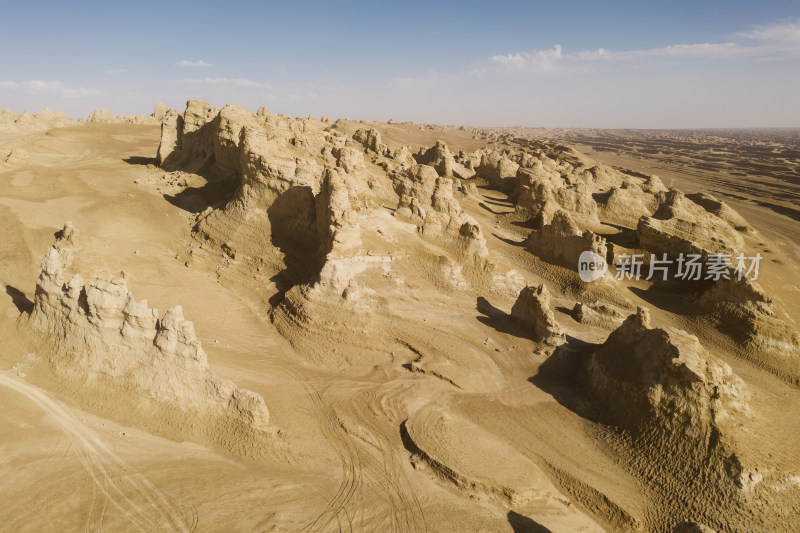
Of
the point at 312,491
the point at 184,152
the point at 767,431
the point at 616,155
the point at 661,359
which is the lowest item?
the point at 312,491

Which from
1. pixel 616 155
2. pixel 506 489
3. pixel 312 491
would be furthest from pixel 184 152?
pixel 616 155

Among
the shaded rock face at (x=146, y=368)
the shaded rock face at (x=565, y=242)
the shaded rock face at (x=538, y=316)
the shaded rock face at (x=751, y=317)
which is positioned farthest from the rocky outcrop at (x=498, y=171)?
the shaded rock face at (x=146, y=368)

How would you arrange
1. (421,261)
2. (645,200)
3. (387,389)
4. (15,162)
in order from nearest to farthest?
(387,389), (421,261), (15,162), (645,200)

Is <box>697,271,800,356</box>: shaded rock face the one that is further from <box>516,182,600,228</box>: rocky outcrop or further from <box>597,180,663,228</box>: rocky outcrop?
<box>597,180,663,228</box>: rocky outcrop

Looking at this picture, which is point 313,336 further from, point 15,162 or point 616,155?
point 616,155

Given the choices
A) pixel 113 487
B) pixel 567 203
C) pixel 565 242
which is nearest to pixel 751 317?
pixel 565 242

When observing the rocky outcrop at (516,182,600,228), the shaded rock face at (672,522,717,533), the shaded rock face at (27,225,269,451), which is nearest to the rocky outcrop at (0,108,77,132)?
the shaded rock face at (27,225,269,451)

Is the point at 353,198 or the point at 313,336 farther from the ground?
the point at 353,198

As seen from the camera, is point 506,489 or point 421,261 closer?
point 506,489
